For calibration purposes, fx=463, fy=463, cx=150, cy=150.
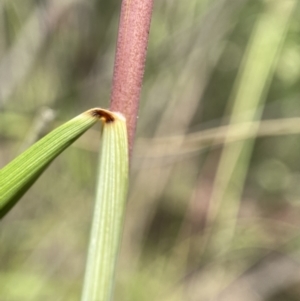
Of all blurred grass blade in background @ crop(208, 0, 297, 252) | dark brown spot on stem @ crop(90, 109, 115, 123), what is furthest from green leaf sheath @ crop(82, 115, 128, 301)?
blurred grass blade in background @ crop(208, 0, 297, 252)

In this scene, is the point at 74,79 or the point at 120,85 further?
the point at 74,79

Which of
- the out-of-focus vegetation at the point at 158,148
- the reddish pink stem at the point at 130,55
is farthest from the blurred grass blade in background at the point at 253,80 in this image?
the reddish pink stem at the point at 130,55

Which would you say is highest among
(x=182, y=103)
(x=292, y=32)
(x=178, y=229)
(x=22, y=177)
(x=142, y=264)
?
(x=292, y=32)

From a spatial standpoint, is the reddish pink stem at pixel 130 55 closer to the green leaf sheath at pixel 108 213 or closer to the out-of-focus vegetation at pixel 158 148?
the green leaf sheath at pixel 108 213

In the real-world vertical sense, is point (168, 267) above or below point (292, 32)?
below

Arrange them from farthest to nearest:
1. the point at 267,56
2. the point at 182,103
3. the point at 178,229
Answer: the point at 178,229
the point at 182,103
the point at 267,56

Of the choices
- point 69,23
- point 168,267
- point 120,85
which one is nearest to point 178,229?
point 168,267

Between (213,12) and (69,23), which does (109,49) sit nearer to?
(69,23)
